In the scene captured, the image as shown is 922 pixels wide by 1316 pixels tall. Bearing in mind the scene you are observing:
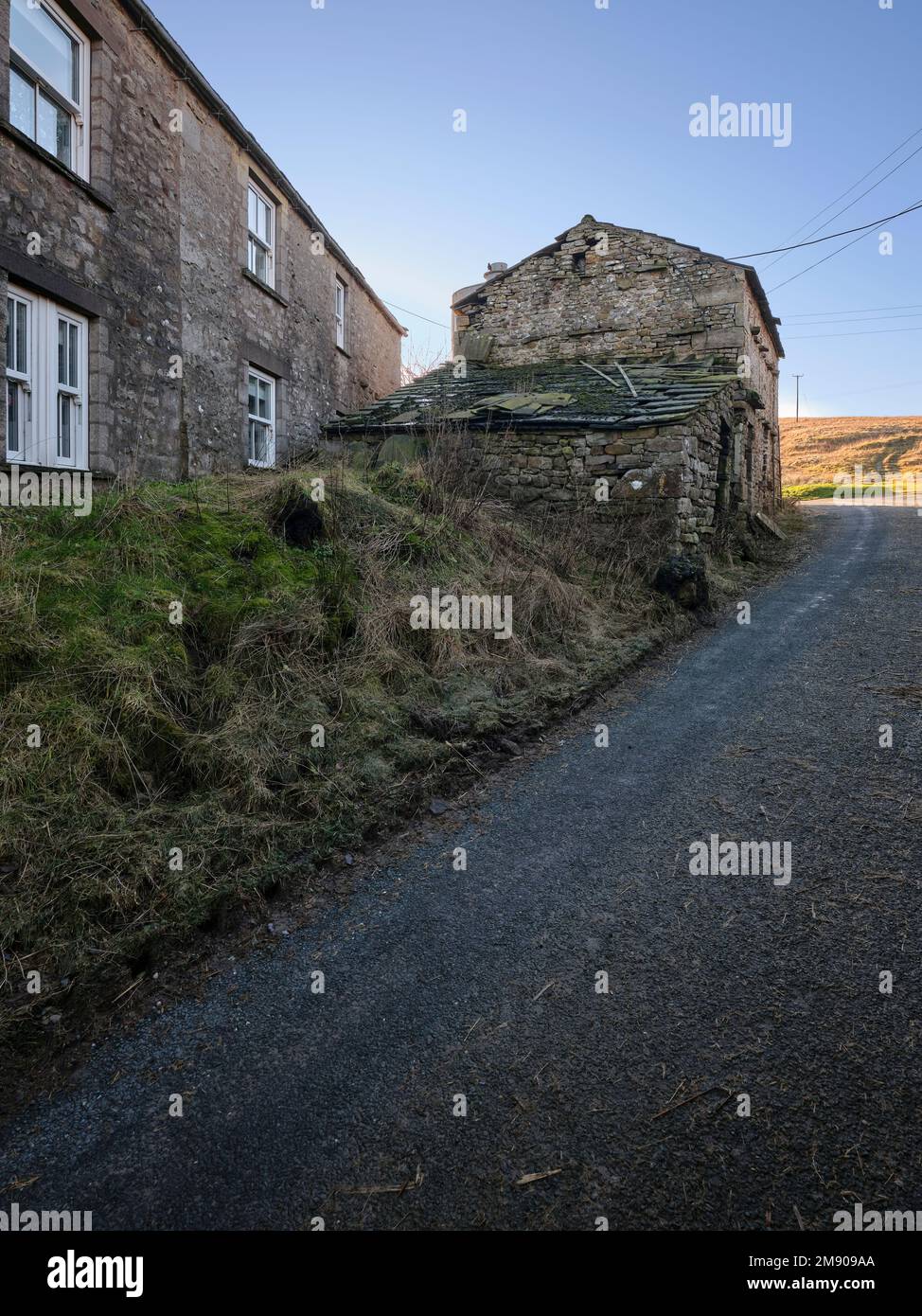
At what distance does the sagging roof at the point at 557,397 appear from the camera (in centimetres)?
1052

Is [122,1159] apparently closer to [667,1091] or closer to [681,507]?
[667,1091]

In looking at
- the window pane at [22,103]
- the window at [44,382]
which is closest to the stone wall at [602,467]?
the window at [44,382]

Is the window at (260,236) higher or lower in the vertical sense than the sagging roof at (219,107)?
lower

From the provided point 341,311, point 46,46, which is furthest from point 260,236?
point 46,46

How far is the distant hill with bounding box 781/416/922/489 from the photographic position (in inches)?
1896

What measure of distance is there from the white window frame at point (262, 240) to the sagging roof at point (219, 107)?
278 mm

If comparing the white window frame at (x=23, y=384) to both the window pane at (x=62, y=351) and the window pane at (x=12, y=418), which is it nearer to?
the window pane at (x=12, y=418)

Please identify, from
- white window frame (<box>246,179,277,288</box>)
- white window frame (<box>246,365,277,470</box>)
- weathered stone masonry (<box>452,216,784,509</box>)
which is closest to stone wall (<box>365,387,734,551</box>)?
white window frame (<box>246,365,277,470</box>)

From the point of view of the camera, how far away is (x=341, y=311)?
1571cm

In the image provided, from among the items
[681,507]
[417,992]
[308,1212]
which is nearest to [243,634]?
[417,992]

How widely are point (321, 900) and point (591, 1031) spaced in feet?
4.78

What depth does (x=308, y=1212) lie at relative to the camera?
1992mm

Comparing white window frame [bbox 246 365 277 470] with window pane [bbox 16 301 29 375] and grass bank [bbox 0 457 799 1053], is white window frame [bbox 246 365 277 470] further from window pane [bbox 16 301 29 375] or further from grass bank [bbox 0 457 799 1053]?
grass bank [bbox 0 457 799 1053]

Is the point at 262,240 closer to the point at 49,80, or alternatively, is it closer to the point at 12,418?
the point at 49,80
